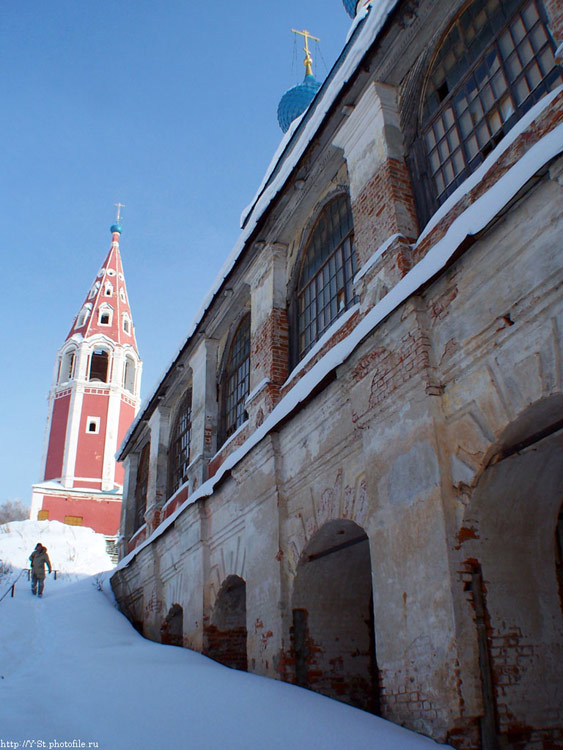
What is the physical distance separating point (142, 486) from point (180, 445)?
11.7 ft

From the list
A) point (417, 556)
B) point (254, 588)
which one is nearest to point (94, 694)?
point (254, 588)

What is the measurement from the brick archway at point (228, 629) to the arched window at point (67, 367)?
3129 cm

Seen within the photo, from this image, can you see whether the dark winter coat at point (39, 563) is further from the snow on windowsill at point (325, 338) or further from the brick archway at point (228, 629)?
the snow on windowsill at point (325, 338)

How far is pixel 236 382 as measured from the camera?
1134cm

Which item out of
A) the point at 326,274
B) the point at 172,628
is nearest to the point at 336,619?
the point at 326,274

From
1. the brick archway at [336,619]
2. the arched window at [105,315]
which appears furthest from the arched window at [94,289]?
the brick archway at [336,619]

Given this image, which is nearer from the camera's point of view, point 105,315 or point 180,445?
point 180,445

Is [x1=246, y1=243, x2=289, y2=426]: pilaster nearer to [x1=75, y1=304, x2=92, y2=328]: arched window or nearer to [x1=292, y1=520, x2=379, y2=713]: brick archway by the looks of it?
[x1=292, y1=520, x2=379, y2=713]: brick archway

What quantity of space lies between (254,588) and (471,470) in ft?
13.4

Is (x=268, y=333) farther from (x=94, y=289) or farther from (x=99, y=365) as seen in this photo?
(x=94, y=289)

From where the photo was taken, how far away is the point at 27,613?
43.1 feet

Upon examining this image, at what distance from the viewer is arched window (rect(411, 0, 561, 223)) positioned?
5637 millimetres

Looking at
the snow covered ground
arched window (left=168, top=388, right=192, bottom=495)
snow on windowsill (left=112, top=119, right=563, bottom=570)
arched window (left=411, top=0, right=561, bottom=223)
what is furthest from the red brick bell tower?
arched window (left=411, top=0, right=561, bottom=223)

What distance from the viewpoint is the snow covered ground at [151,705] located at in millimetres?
4836
